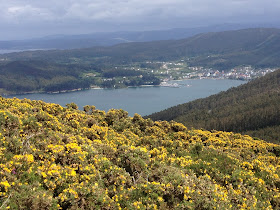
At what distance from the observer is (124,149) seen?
492 inches

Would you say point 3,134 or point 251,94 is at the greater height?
point 3,134

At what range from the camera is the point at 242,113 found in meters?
105

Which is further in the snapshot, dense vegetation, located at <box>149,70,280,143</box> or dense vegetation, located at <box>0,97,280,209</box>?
dense vegetation, located at <box>149,70,280,143</box>

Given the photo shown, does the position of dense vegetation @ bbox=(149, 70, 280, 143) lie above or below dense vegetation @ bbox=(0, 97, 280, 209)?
below

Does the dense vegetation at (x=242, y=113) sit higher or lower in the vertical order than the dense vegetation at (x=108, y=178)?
lower

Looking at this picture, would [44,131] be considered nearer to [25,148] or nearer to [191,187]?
[25,148]

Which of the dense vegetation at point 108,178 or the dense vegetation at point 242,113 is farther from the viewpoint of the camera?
the dense vegetation at point 242,113

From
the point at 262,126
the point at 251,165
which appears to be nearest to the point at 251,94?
the point at 262,126

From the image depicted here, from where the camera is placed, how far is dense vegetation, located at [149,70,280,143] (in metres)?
89.8

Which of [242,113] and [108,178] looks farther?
[242,113]

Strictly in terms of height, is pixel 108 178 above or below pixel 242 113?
above

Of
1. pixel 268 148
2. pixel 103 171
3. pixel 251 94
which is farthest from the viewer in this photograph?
pixel 251 94

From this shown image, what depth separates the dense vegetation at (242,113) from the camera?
89812 millimetres

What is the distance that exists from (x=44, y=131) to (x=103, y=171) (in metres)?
5.04
